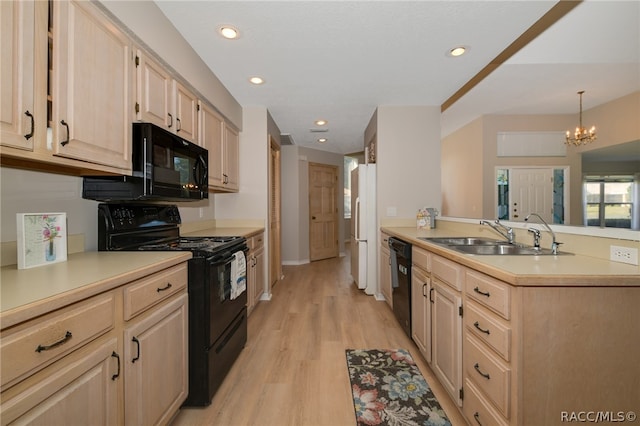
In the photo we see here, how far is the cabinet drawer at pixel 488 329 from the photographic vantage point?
1103mm

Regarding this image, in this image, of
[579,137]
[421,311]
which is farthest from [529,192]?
[421,311]

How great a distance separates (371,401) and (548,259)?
130 centimetres

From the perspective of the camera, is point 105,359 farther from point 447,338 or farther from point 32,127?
point 447,338

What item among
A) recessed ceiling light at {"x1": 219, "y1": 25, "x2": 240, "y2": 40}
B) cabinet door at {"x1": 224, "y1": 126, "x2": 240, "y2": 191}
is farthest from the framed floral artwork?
cabinet door at {"x1": 224, "y1": 126, "x2": 240, "y2": 191}

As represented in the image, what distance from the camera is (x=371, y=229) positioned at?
143 inches

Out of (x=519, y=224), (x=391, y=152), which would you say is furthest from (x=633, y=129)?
(x=391, y=152)

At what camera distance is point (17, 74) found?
0.95 m

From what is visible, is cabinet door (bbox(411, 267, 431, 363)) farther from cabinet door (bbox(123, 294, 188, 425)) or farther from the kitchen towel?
cabinet door (bbox(123, 294, 188, 425))

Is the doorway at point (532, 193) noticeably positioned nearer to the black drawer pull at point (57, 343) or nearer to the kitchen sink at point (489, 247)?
the kitchen sink at point (489, 247)

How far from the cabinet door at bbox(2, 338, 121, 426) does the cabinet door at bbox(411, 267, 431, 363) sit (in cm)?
180

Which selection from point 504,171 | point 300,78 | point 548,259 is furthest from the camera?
point 504,171

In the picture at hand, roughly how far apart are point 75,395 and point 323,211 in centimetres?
544

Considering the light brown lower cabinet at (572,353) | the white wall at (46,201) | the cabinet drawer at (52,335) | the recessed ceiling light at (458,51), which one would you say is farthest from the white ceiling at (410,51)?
the cabinet drawer at (52,335)

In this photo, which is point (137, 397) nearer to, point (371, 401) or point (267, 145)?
point (371, 401)
